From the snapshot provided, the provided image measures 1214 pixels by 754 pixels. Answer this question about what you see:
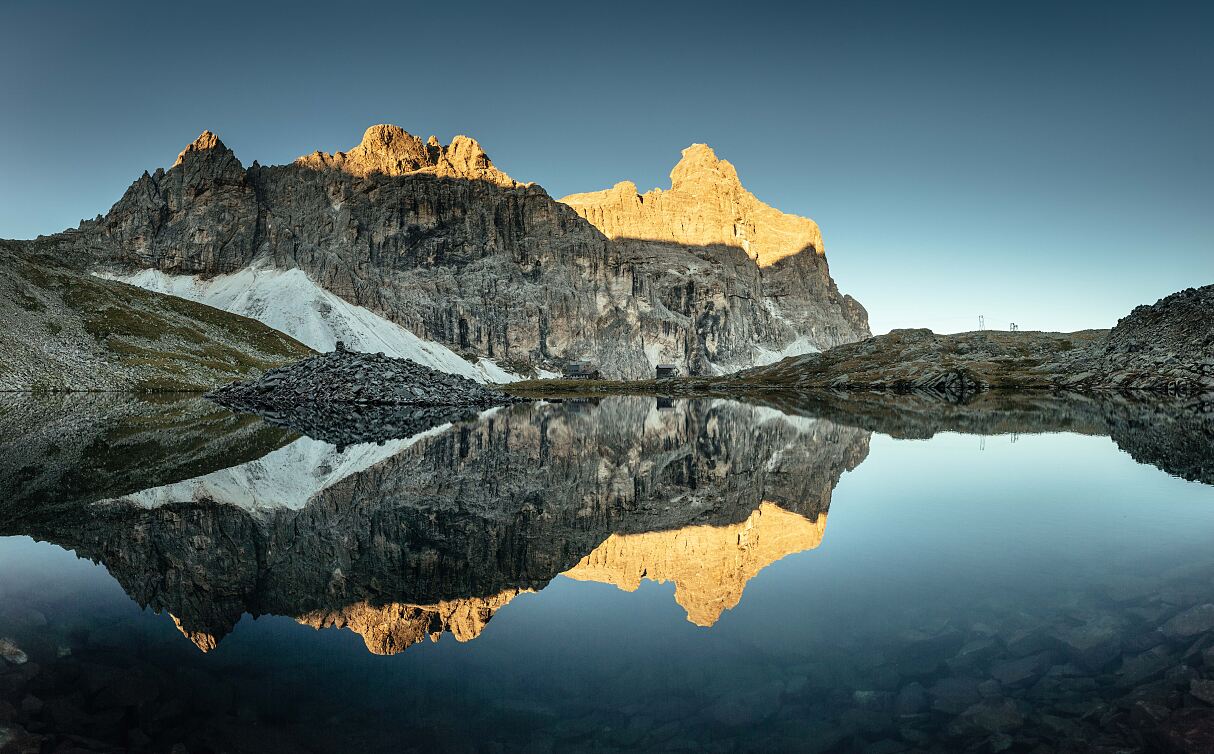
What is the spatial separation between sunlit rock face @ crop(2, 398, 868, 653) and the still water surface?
76mm

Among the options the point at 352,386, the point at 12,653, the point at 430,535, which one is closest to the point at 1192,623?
the point at 430,535

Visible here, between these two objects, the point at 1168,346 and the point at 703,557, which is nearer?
the point at 703,557

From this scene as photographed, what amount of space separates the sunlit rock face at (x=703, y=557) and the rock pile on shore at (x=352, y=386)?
194 feet

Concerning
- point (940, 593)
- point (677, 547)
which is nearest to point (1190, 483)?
point (940, 593)

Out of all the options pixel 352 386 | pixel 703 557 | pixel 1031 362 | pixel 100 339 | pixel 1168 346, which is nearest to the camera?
pixel 703 557

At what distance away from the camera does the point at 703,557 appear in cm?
1019

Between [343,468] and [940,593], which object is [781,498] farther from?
[343,468]

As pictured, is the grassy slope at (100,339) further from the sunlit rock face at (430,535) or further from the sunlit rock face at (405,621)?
the sunlit rock face at (405,621)

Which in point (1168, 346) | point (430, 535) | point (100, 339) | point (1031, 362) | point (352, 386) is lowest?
point (430, 535)

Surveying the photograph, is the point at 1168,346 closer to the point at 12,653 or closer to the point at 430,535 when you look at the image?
the point at 430,535

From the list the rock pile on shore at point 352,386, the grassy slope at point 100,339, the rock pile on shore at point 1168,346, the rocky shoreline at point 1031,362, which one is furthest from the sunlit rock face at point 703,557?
the grassy slope at point 100,339

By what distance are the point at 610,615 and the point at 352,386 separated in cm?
6871

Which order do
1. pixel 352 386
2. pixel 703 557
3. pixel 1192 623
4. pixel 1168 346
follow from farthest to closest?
pixel 1168 346 < pixel 352 386 < pixel 703 557 < pixel 1192 623

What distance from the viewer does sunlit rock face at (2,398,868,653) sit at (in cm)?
860
